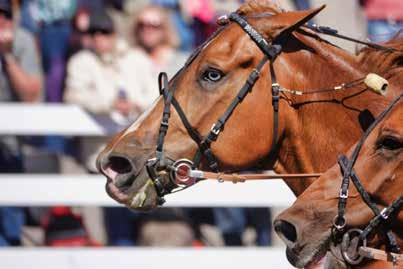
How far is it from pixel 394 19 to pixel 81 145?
97.4 inches

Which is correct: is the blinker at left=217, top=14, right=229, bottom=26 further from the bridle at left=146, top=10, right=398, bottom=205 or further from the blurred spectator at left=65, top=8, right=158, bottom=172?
the blurred spectator at left=65, top=8, right=158, bottom=172

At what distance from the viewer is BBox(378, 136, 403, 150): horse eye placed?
4211 millimetres

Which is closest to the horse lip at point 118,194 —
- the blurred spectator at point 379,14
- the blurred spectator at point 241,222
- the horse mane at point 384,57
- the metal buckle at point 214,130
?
the metal buckle at point 214,130

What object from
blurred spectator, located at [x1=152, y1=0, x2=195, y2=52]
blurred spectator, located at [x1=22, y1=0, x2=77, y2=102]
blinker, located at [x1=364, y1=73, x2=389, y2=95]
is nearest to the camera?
blinker, located at [x1=364, y1=73, x2=389, y2=95]

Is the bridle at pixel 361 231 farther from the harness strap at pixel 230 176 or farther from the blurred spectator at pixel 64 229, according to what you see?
the blurred spectator at pixel 64 229

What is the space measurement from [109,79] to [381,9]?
81.0 inches

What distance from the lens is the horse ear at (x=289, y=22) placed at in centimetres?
512

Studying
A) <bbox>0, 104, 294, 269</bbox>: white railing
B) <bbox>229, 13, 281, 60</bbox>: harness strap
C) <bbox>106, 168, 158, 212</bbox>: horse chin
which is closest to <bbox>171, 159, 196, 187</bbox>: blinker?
<bbox>106, 168, 158, 212</bbox>: horse chin

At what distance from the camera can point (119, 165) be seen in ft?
17.1

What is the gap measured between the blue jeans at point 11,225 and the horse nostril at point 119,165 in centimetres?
261

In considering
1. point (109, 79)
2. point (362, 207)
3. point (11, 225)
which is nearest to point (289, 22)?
point (362, 207)

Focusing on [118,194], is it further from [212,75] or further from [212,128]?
[212,75]

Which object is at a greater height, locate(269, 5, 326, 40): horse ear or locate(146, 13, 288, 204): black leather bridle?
locate(269, 5, 326, 40): horse ear

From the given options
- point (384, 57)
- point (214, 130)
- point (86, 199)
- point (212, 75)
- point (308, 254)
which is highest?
point (384, 57)
